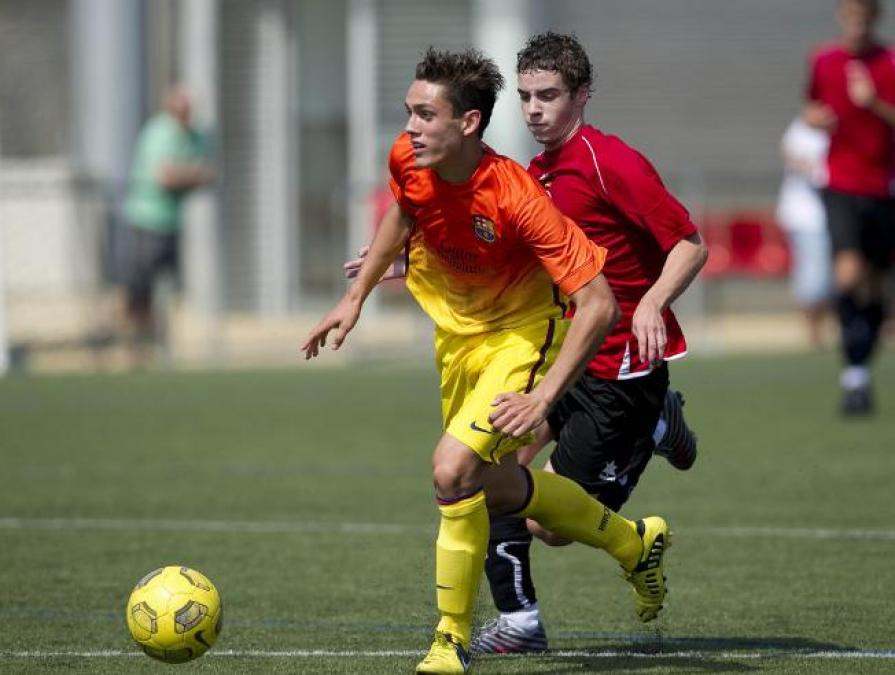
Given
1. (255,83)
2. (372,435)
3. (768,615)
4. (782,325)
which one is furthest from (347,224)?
(768,615)

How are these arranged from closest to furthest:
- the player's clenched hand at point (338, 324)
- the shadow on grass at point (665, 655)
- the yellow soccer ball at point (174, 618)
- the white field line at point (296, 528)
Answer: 1. the yellow soccer ball at point (174, 618)
2. the shadow on grass at point (665, 655)
3. the player's clenched hand at point (338, 324)
4. the white field line at point (296, 528)

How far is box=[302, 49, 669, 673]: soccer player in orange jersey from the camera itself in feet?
17.8

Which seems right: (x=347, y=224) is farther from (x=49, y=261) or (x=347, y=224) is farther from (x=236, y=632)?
(x=236, y=632)

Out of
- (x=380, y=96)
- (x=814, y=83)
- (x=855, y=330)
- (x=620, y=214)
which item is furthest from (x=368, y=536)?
(x=380, y=96)

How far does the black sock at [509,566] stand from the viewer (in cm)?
596

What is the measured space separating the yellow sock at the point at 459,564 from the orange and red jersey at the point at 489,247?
0.64m

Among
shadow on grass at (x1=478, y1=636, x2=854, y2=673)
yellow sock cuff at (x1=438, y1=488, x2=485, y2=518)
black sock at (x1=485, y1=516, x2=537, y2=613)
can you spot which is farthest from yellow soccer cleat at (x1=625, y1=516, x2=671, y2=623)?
yellow sock cuff at (x1=438, y1=488, x2=485, y2=518)

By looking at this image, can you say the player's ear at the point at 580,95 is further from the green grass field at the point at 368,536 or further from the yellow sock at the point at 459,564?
the green grass field at the point at 368,536

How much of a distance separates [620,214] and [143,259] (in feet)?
38.6

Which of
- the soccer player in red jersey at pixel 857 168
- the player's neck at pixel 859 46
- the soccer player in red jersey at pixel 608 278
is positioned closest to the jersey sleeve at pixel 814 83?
the soccer player in red jersey at pixel 857 168

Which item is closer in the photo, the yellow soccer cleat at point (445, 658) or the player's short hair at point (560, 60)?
the yellow soccer cleat at point (445, 658)

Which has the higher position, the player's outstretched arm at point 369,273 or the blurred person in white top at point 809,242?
the player's outstretched arm at point 369,273

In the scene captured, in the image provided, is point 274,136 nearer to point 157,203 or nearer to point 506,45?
point 506,45

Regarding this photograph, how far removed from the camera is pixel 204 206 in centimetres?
1978
